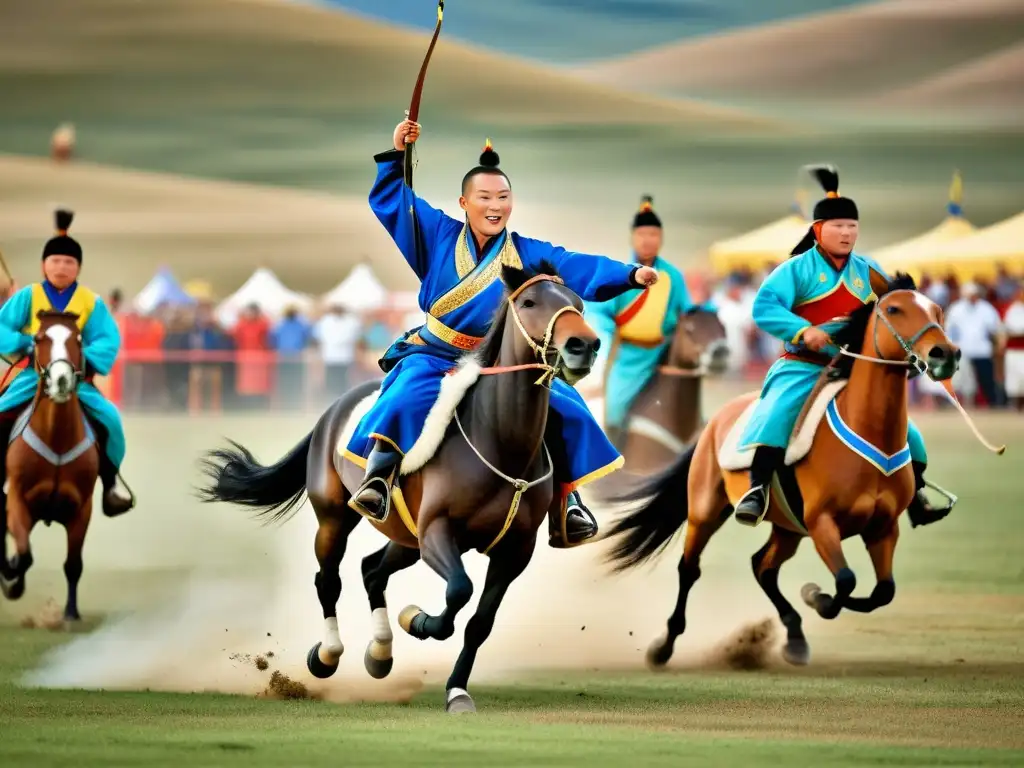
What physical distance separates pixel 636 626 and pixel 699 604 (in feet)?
2.85

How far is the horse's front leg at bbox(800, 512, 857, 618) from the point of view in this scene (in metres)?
8.61

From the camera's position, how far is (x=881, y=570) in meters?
8.84

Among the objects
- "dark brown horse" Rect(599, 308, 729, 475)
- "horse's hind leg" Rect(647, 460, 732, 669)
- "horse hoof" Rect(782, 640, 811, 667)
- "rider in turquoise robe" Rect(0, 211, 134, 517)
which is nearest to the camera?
"horse hoof" Rect(782, 640, 811, 667)

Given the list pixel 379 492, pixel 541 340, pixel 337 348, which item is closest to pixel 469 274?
pixel 541 340

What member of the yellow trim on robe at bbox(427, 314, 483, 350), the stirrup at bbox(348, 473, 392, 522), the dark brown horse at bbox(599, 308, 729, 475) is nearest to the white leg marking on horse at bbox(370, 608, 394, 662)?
the stirrup at bbox(348, 473, 392, 522)

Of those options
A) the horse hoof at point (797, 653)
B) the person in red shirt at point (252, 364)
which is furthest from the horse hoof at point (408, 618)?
the person in red shirt at point (252, 364)

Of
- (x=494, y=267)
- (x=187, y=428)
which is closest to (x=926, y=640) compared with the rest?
(x=494, y=267)

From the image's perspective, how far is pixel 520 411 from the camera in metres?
7.39

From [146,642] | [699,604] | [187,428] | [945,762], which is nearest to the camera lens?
[945,762]

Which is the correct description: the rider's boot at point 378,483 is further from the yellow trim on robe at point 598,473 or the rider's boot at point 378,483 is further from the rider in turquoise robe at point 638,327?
the rider in turquoise robe at point 638,327

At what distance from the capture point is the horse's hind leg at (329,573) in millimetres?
8609

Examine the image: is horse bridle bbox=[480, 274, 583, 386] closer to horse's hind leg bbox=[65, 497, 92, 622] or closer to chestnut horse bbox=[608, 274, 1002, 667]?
chestnut horse bbox=[608, 274, 1002, 667]

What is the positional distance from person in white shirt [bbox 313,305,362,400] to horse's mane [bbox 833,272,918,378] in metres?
19.9

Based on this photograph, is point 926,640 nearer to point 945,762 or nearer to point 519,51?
point 945,762
